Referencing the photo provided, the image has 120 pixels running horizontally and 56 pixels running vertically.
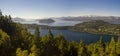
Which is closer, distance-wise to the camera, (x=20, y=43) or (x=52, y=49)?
(x=20, y=43)

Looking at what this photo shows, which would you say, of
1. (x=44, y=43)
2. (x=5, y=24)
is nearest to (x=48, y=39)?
(x=44, y=43)

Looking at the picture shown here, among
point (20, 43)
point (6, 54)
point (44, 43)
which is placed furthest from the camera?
point (44, 43)

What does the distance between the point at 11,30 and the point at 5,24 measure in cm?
789

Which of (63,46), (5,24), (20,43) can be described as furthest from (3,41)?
(5,24)

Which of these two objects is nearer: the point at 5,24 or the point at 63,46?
the point at 63,46

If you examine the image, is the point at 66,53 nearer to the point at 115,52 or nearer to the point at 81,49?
the point at 81,49

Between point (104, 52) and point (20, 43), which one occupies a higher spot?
point (20, 43)

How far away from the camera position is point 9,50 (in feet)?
224

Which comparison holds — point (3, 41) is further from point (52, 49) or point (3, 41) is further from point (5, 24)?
point (5, 24)

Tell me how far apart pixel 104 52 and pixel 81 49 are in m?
10.5

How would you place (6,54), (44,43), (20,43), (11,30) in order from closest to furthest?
(6,54) → (20,43) → (44,43) → (11,30)

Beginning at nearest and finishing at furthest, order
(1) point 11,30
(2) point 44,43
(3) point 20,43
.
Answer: (3) point 20,43
(2) point 44,43
(1) point 11,30

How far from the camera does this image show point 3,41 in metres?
68.4

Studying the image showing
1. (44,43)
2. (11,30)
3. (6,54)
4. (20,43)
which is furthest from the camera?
(11,30)
